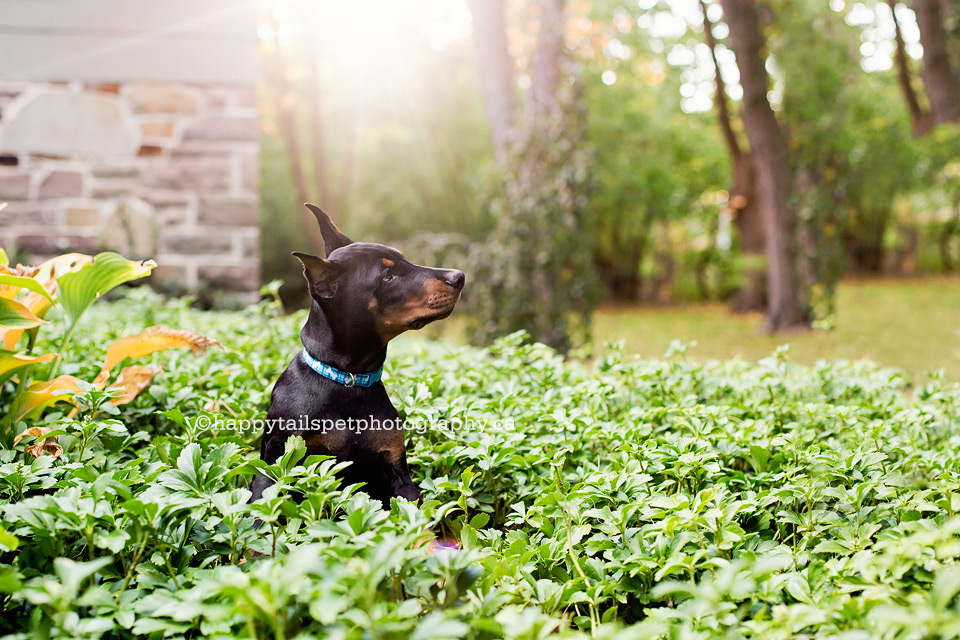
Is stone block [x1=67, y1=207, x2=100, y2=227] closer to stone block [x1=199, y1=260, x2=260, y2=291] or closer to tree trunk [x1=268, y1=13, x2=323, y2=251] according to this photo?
stone block [x1=199, y1=260, x2=260, y2=291]

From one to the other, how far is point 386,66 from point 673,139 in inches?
297

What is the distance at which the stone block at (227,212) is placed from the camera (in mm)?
7398

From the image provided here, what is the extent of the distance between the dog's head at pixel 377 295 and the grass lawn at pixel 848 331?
10.5 feet

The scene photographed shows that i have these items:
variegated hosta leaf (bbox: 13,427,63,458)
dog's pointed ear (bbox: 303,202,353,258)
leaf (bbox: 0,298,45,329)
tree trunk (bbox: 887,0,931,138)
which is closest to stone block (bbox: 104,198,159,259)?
leaf (bbox: 0,298,45,329)

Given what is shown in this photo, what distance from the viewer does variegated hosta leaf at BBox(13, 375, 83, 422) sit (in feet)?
7.92

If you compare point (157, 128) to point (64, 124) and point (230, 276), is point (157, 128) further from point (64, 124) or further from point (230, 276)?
point (230, 276)

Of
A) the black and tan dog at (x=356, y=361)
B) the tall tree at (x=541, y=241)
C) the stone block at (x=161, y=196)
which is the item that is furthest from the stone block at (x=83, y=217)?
the black and tan dog at (x=356, y=361)

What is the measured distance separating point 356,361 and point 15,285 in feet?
3.86

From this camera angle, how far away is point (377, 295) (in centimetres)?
212

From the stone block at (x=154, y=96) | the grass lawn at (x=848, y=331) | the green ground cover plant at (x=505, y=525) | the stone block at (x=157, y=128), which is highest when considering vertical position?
the stone block at (x=154, y=96)

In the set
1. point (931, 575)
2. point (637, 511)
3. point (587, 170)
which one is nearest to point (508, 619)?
point (637, 511)

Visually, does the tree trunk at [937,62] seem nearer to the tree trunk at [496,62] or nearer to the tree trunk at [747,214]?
the tree trunk at [496,62]

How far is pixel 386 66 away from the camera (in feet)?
59.8

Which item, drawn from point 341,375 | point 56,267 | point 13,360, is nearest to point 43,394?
point 13,360
